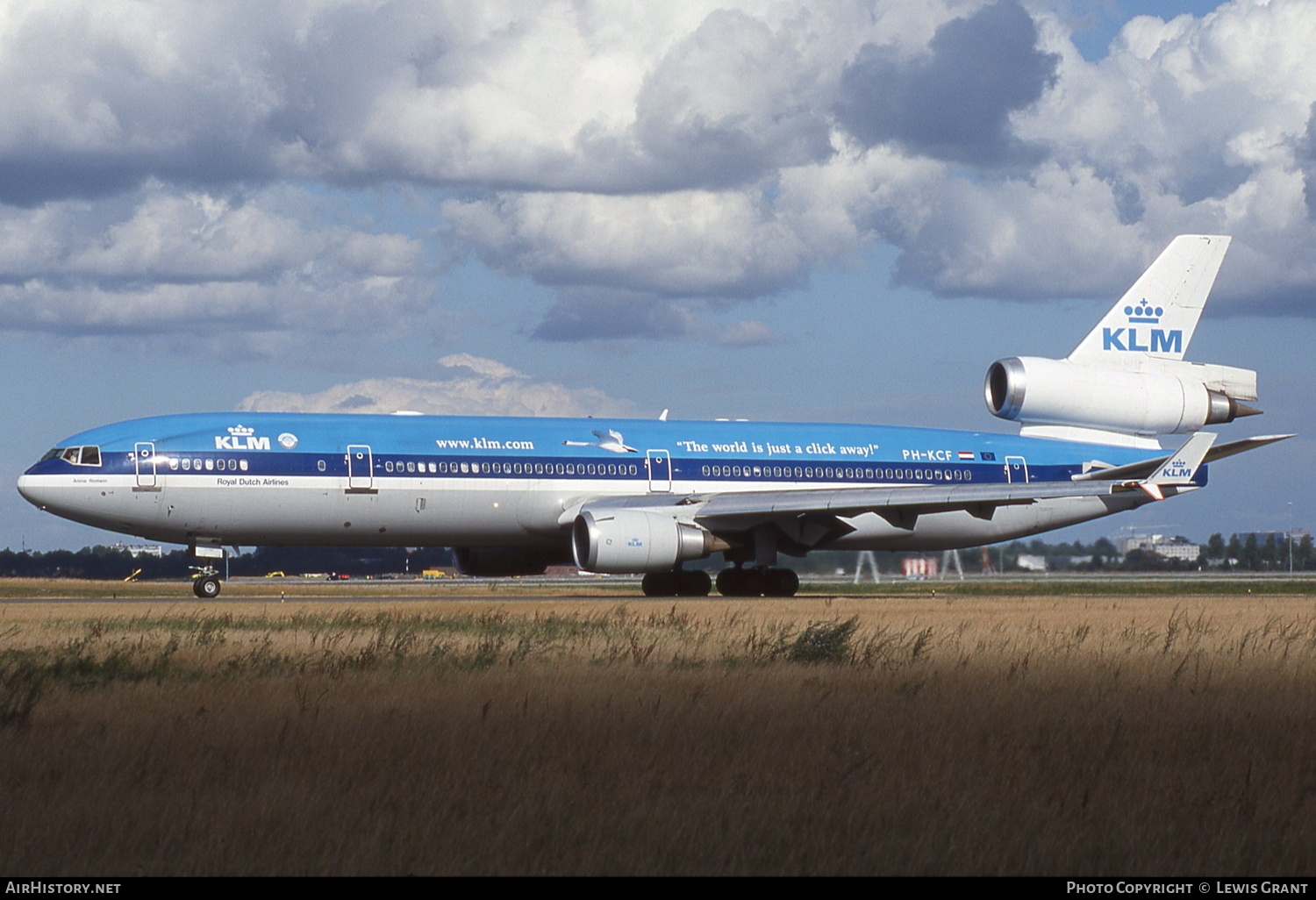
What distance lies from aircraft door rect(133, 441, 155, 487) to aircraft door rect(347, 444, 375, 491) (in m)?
4.22

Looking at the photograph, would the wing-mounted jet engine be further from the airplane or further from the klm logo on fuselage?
the klm logo on fuselage

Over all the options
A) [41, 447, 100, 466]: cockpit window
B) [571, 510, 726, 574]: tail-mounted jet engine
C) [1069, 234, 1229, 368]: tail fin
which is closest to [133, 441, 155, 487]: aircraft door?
[41, 447, 100, 466]: cockpit window

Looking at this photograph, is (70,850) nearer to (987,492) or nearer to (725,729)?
(725,729)

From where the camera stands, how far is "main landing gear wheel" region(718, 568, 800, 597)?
36719mm

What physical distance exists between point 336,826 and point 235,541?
27.2m

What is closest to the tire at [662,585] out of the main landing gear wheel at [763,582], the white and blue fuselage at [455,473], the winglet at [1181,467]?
the main landing gear wheel at [763,582]

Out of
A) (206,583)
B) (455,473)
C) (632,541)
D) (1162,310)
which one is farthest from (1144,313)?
(206,583)

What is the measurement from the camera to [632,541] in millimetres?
A: 32562

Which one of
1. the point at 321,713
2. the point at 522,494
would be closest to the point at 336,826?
the point at 321,713

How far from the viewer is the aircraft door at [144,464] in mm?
32469

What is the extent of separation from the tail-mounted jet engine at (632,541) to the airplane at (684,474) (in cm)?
5

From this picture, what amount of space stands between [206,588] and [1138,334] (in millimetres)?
25278

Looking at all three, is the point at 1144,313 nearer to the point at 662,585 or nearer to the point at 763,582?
the point at 763,582
